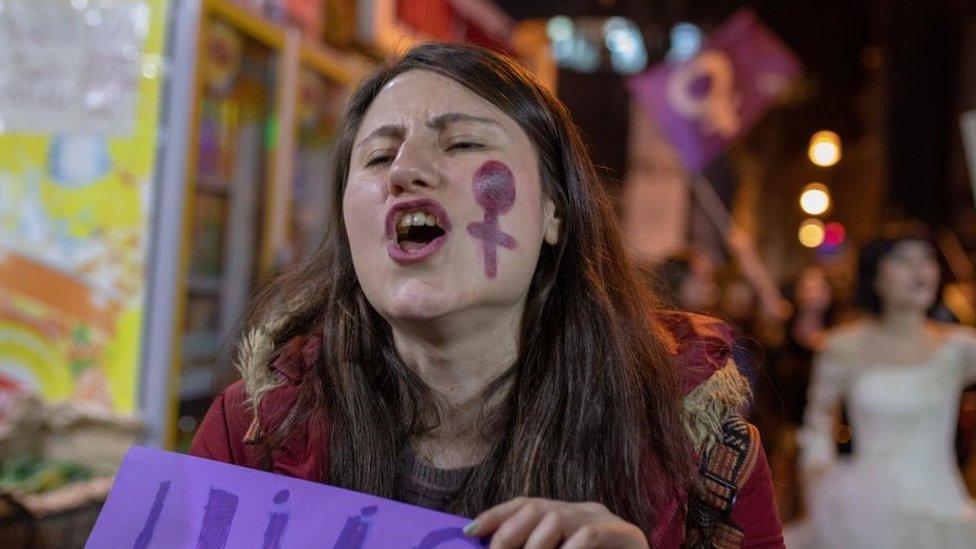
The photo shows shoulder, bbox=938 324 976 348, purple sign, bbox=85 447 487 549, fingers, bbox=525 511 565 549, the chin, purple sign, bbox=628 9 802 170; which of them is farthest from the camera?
purple sign, bbox=628 9 802 170

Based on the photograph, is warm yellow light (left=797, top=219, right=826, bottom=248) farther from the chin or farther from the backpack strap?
the chin

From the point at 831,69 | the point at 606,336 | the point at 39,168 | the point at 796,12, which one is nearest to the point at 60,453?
the point at 39,168

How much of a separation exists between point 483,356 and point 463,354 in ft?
0.13

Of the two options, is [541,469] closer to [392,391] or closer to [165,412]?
[392,391]

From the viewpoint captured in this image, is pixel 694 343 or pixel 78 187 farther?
pixel 78 187

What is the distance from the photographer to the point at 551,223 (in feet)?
5.75

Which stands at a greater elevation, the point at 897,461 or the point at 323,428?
the point at 323,428

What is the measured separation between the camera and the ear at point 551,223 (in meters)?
1.73

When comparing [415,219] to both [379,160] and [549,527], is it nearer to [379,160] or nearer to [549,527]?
[379,160]

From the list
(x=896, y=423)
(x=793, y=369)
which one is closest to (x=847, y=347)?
(x=896, y=423)

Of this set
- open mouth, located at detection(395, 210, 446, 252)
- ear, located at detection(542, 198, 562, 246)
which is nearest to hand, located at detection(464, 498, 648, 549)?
open mouth, located at detection(395, 210, 446, 252)

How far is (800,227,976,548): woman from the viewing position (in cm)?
453

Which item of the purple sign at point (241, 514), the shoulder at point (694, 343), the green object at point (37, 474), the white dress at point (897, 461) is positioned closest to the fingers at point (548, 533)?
the purple sign at point (241, 514)

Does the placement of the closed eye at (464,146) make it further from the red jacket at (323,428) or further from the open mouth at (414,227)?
the red jacket at (323,428)
